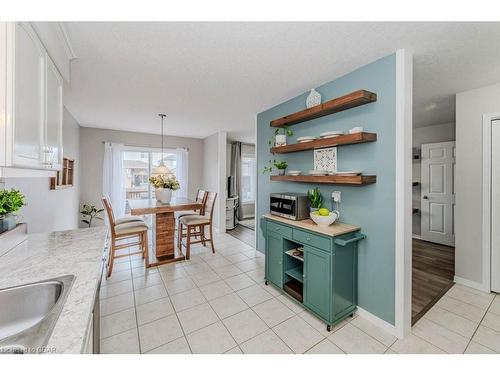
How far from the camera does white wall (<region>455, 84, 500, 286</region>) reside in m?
2.51

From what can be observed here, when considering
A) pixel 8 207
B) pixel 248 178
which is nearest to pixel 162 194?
pixel 8 207

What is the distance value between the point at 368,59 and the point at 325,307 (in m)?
2.21

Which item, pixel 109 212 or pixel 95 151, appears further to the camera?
pixel 95 151

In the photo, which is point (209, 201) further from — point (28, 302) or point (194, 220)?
point (28, 302)

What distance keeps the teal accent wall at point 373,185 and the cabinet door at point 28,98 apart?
2.36 metres

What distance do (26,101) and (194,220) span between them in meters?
2.68

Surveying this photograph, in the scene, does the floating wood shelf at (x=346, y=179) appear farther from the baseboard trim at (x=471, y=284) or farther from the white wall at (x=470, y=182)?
the baseboard trim at (x=471, y=284)

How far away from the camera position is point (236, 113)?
3.57 metres

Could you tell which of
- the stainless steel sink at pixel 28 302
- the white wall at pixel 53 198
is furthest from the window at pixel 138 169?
the stainless steel sink at pixel 28 302

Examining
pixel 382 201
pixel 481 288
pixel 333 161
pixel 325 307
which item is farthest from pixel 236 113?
pixel 481 288

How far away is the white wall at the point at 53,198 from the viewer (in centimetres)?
223

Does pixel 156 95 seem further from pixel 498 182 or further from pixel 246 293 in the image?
pixel 498 182

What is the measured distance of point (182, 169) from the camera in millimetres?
5547

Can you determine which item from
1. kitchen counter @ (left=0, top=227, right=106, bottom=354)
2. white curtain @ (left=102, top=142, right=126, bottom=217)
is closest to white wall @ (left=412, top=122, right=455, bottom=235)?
kitchen counter @ (left=0, top=227, right=106, bottom=354)
